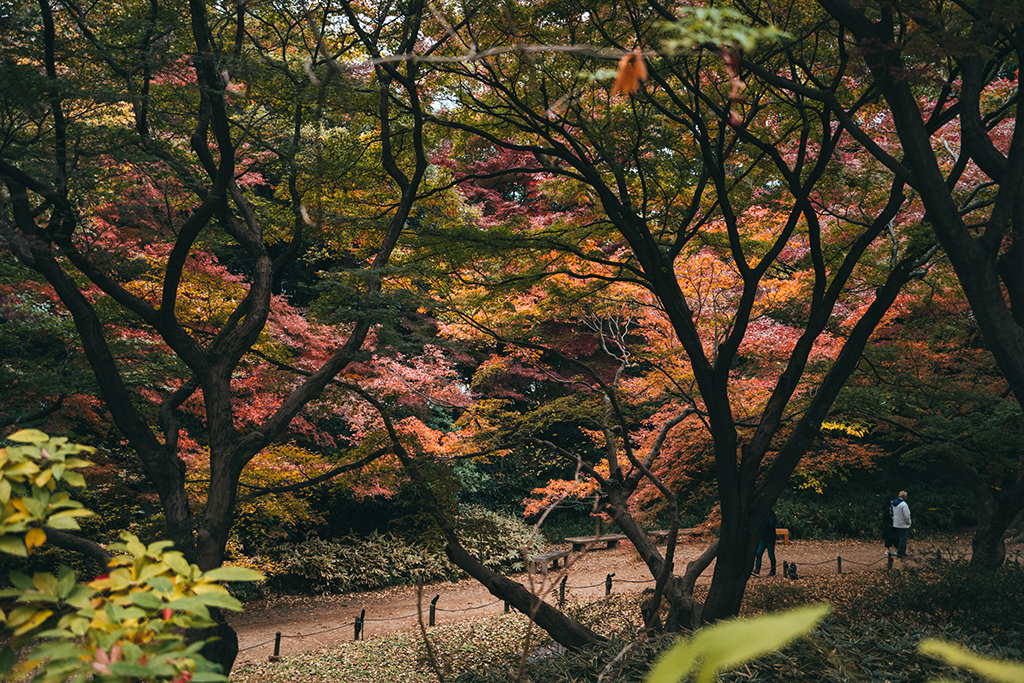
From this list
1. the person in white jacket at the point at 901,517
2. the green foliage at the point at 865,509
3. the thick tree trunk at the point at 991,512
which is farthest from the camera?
the green foliage at the point at 865,509

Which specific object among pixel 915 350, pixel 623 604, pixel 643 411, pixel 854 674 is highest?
pixel 915 350

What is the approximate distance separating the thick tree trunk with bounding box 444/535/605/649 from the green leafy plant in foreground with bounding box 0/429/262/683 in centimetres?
479

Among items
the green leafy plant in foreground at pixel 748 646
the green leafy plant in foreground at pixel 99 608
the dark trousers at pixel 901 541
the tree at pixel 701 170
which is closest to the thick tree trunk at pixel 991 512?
the dark trousers at pixel 901 541

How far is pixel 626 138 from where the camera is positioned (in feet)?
19.4

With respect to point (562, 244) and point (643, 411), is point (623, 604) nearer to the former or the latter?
point (643, 411)

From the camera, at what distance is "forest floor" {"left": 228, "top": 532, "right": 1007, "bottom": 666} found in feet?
30.8

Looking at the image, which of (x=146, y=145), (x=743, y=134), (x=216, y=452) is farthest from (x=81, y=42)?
(x=743, y=134)

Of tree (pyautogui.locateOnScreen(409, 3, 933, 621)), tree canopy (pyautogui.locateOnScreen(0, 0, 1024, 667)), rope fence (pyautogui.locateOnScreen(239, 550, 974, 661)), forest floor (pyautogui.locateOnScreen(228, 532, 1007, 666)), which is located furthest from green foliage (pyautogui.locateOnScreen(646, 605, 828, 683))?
forest floor (pyautogui.locateOnScreen(228, 532, 1007, 666))

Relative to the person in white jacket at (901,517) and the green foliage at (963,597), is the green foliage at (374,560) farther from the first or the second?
the person in white jacket at (901,517)

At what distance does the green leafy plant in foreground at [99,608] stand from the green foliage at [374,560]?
10.2 meters

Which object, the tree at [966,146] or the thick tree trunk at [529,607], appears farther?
the thick tree trunk at [529,607]

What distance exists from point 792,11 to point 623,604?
7.57m

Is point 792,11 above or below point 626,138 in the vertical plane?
above

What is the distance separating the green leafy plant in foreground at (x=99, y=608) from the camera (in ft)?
3.10
